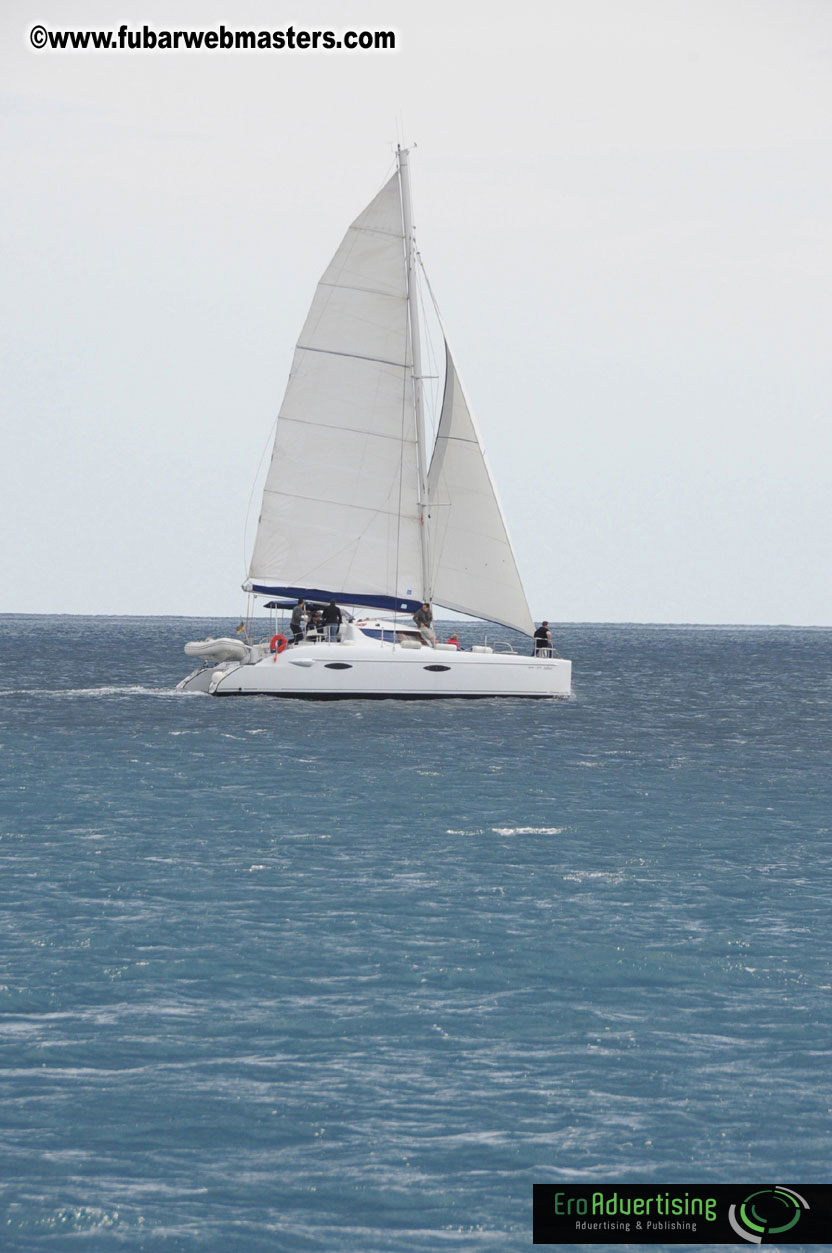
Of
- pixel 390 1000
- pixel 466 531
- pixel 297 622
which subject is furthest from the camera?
pixel 466 531

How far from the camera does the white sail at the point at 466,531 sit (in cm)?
4722

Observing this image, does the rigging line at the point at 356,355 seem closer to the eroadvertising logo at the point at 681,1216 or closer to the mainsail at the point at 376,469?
the mainsail at the point at 376,469

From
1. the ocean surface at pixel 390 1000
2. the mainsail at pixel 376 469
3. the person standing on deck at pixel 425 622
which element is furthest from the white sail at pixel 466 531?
the ocean surface at pixel 390 1000

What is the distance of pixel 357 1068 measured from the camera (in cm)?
1271

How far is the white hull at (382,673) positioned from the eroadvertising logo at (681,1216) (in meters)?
33.8

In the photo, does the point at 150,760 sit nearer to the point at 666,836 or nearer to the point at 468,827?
the point at 468,827

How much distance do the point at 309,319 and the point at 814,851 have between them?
29.6 meters

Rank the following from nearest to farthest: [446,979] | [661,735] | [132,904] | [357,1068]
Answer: [357,1068] < [446,979] < [132,904] < [661,735]

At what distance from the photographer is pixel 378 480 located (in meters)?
47.8

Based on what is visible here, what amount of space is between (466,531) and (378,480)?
11.8 ft

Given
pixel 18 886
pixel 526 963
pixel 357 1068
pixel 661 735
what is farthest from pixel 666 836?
pixel 661 735

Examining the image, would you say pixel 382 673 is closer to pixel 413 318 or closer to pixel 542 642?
pixel 542 642

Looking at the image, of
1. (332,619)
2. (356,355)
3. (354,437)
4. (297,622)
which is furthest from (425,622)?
(356,355)

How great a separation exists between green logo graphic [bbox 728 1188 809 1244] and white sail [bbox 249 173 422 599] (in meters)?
37.9
